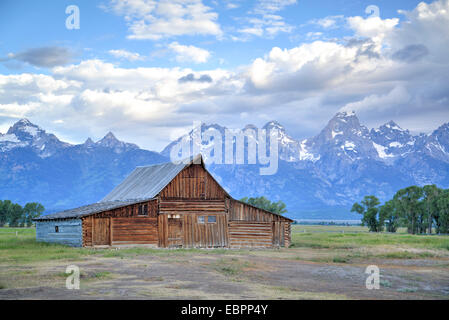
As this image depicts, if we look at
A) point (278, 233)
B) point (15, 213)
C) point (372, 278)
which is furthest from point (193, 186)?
point (15, 213)

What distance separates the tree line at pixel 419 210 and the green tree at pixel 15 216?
271ft

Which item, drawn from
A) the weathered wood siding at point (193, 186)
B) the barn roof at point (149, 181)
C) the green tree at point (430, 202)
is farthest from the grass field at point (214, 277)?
the green tree at point (430, 202)

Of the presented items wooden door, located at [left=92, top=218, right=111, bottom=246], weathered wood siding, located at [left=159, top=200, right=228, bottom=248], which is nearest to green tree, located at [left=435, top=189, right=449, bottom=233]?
weathered wood siding, located at [left=159, top=200, right=228, bottom=248]

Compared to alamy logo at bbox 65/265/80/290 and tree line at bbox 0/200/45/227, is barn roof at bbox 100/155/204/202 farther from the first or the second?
tree line at bbox 0/200/45/227

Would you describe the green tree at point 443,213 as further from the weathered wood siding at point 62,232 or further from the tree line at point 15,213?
the tree line at point 15,213

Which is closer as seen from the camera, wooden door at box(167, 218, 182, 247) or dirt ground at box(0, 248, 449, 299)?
dirt ground at box(0, 248, 449, 299)

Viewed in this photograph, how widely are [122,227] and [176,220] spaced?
4812mm

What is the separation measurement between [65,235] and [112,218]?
18.0ft

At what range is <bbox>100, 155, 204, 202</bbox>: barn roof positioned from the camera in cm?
4692

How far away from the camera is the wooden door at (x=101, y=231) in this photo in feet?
140

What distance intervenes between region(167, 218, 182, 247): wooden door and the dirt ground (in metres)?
10.6
